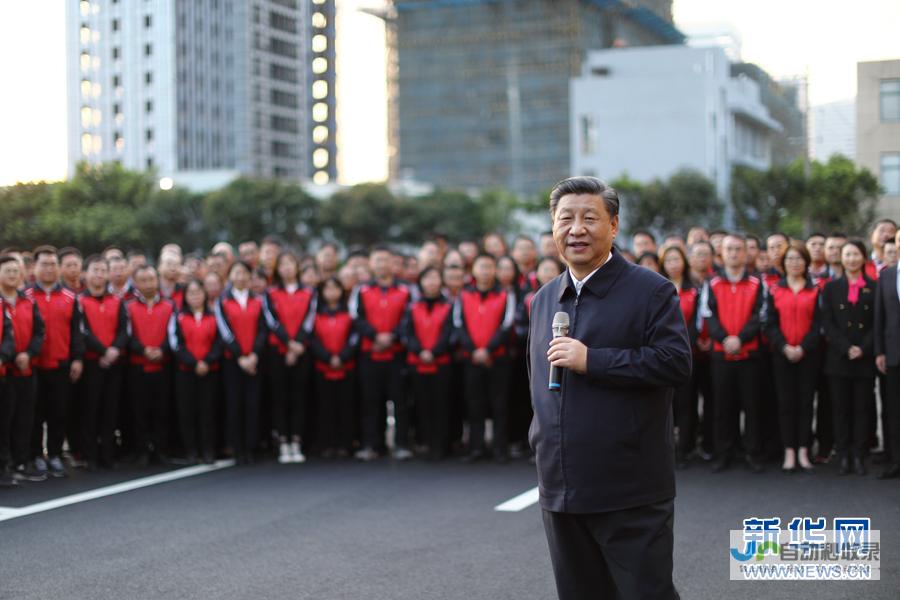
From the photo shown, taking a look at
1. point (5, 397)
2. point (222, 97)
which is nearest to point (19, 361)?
point (5, 397)

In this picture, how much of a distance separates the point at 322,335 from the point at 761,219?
47130 mm

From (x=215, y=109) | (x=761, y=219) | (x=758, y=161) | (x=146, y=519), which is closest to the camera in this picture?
(x=146, y=519)

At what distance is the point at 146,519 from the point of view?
8.62 m

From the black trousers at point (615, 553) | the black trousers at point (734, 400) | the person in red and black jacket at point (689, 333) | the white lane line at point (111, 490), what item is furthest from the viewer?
the person in red and black jacket at point (689, 333)

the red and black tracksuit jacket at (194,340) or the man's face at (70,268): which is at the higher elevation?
the man's face at (70,268)

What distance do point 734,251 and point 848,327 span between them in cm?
125

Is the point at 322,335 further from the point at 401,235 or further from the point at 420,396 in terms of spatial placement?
the point at 401,235

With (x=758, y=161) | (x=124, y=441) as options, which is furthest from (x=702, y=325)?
(x=758, y=161)

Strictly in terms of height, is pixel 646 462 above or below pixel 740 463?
above

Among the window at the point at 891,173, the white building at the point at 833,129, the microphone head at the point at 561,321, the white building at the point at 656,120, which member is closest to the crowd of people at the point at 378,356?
the microphone head at the point at 561,321

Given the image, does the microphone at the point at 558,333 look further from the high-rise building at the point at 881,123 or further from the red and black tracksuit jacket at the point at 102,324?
the high-rise building at the point at 881,123

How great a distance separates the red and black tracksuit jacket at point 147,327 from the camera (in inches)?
463

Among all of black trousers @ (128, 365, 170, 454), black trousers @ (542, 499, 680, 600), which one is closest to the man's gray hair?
black trousers @ (542, 499, 680, 600)

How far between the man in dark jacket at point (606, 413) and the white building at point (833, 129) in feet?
106
